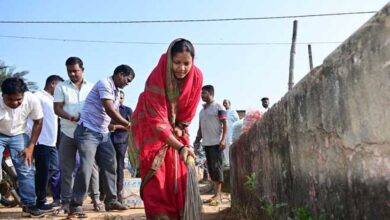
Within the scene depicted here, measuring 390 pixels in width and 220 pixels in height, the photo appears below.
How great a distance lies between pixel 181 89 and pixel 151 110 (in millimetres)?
299

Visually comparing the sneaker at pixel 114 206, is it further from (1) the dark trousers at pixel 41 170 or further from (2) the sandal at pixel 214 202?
(2) the sandal at pixel 214 202

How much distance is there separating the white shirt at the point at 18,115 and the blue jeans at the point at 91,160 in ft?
1.99

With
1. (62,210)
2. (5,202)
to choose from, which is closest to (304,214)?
(62,210)

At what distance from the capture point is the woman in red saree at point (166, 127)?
3.17 metres

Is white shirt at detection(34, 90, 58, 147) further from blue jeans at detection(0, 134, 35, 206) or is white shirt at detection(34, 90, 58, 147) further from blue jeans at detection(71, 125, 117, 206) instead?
blue jeans at detection(71, 125, 117, 206)

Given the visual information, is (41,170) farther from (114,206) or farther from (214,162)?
(214,162)

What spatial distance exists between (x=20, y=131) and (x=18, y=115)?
184mm

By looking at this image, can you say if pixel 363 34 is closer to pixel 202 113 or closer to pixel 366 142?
pixel 366 142

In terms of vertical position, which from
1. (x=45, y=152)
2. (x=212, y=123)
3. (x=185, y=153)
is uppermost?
(x=212, y=123)

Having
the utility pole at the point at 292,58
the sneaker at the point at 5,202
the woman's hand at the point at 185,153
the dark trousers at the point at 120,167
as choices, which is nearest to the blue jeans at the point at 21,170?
the dark trousers at the point at 120,167

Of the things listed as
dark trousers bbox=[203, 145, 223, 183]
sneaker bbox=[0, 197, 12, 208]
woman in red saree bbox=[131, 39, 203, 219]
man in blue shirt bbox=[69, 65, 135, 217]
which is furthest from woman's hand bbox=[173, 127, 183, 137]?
sneaker bbox=[0, 197, 12, 208]

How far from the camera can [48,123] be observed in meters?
5.55

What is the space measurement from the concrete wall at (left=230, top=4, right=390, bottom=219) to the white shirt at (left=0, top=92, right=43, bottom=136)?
2.96m

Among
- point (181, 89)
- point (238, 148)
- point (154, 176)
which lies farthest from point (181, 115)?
point (238, 148)
